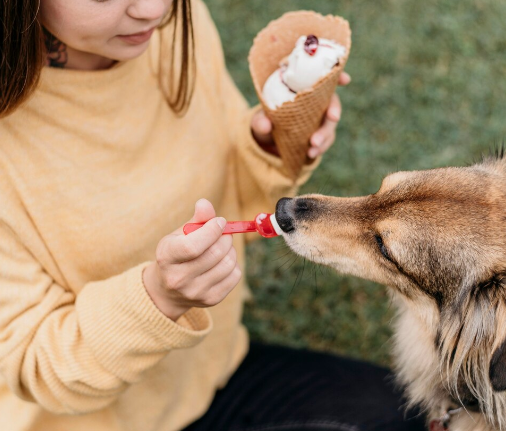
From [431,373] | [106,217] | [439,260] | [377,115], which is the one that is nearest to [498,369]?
[439,260]

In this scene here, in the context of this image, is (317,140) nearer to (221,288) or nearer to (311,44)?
(311,44)

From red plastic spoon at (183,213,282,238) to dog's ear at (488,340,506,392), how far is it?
84cm

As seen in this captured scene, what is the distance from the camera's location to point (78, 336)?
5.93ft

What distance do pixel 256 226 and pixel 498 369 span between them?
34.3 inches

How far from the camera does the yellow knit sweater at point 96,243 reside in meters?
1.75

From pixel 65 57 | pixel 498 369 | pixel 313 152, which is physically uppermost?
pixel 65 57

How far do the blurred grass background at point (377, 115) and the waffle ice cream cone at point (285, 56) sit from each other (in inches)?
57.1

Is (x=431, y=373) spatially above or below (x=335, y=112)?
below

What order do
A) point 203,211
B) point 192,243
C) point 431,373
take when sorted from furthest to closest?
point 431,373, point 203,211, point 192,243

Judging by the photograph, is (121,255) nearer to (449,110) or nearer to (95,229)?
(95,229)

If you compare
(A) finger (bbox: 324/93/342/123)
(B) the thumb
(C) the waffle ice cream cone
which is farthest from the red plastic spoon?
(A) finger (bbox: 324/93/342/123)

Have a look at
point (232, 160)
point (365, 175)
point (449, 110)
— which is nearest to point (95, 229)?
point (232, 160)

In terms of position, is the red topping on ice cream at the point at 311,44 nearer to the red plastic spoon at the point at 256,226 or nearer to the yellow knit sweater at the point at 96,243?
the yellow knit sweater at the point at 96,243

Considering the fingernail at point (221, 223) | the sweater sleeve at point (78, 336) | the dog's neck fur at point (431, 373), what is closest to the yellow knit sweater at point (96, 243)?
the sweater sleeve at point (78, 336)
